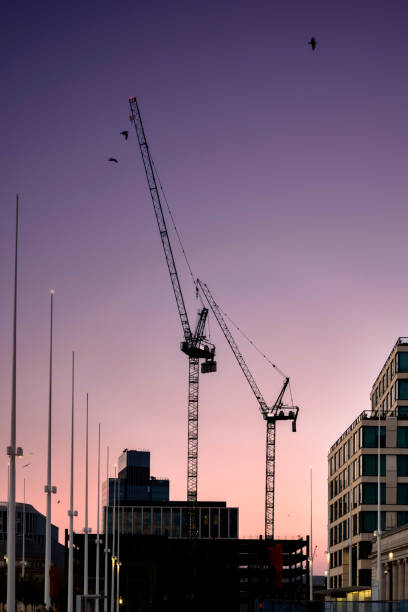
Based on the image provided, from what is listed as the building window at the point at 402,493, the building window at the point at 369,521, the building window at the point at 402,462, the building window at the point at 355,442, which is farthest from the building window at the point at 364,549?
the building window at the point at 355,442

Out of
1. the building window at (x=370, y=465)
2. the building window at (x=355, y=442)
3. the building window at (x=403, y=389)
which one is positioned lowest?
the building window at (x=370, y=465)

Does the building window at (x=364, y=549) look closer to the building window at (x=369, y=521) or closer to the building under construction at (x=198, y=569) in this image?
the building window at (x=369, y=521)

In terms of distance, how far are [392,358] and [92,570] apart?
65557mm

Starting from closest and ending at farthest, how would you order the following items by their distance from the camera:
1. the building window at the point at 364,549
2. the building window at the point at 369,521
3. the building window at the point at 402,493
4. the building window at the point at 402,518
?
the building window at the point at 364,549
the building window at the point at 369,521
the building window at the point at 402,518
the building window at the point at 402,493

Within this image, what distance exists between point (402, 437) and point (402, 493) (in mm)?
7852

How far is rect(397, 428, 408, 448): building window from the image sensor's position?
490 ft

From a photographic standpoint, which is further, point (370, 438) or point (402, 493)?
point (402, 493)

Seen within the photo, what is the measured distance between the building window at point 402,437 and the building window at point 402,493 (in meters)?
5.36

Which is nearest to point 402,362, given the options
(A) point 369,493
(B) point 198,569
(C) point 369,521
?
(A) point 369,493

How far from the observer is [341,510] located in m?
166

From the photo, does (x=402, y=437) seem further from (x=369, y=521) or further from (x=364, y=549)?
(x=364, y=549)

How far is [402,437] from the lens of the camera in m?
150

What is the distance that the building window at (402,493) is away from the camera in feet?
488

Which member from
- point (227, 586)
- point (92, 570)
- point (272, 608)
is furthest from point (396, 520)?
point (272, 608)
